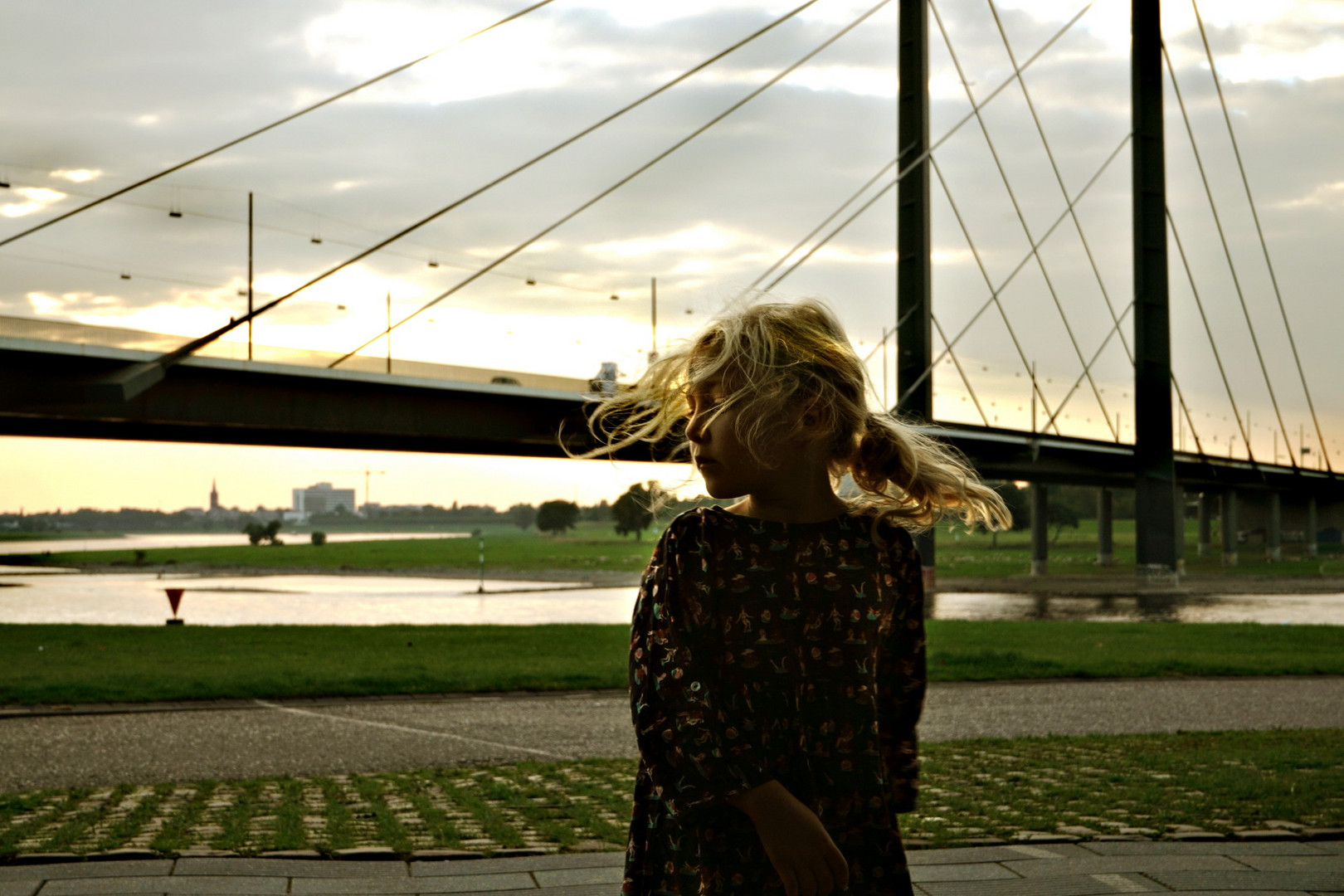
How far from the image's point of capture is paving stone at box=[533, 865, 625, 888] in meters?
4.54

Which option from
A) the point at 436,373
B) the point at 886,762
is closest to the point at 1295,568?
the point at 436,373

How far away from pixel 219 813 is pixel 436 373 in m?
26.0

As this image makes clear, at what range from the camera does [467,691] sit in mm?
12297

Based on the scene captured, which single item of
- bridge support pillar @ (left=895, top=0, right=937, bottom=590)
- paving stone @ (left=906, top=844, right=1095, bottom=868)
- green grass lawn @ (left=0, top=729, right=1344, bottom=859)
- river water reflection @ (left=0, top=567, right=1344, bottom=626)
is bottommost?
→ river water reflection @ (left=0, top=567, right=1344, bottom=626)

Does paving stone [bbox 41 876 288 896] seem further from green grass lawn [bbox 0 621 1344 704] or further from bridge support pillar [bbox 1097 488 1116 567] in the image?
bridge support pillar [bbox 1097 488 1116 567]

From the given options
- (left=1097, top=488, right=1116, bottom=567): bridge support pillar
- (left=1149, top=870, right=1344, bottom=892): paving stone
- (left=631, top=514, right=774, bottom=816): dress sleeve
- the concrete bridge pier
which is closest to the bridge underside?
the concrete bridge pier

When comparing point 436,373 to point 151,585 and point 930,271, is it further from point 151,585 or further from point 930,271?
point 151,585

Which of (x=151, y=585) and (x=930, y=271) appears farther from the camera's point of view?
(x=151, y=585)

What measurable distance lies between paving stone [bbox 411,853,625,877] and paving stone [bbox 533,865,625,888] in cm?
5

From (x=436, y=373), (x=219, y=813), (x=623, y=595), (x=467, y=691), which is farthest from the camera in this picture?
(x=623, y=595)

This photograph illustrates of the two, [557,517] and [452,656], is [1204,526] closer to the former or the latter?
[557,517]

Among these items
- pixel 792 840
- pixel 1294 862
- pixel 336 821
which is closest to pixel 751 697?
pixel 792 840

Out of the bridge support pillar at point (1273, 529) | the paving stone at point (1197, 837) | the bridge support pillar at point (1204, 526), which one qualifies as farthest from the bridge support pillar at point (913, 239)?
the bridge support pillar at point (1204, 526)

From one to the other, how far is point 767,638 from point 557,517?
490 ft
